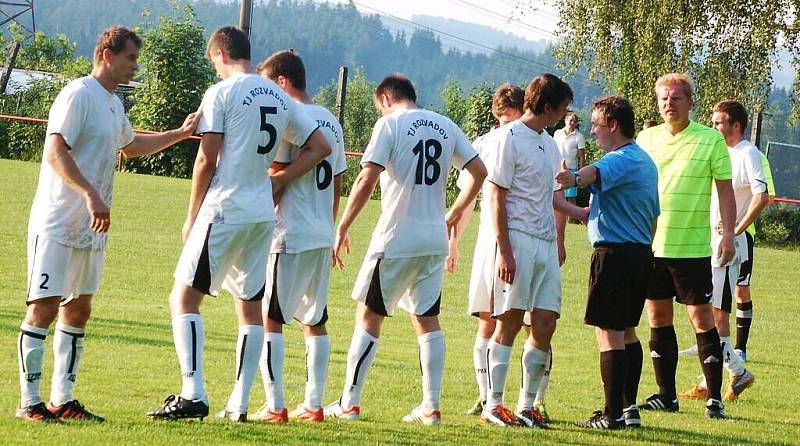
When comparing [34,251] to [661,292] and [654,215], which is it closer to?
[654,215]

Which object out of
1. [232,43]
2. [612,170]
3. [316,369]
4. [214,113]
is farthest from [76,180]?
[612,170]

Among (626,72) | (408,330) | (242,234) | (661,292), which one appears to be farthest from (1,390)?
(626,72)

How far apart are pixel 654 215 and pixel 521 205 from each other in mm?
950

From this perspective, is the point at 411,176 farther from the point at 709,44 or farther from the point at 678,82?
the point at 709,44

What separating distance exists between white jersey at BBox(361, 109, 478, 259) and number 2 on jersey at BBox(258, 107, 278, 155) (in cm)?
81

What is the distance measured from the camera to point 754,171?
10.6m

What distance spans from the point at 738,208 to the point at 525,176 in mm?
3685

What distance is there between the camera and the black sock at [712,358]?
9.25 meters

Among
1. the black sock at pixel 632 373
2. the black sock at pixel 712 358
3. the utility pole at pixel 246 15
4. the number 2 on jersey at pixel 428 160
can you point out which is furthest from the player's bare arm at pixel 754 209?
the utility pole at pixel 246 15

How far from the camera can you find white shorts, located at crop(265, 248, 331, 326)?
763 cm

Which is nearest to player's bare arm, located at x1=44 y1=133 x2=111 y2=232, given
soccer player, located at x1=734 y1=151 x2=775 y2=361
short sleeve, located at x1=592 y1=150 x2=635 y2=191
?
short sleeve, located at x1=592 y1=150 x2=635 y2=191

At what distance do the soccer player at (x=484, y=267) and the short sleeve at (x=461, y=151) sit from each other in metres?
0.21

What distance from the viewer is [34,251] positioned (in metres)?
6.88

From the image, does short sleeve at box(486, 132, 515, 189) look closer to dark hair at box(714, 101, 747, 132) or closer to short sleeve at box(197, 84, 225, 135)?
short sleeve at box(197, 84, 225, 135)
